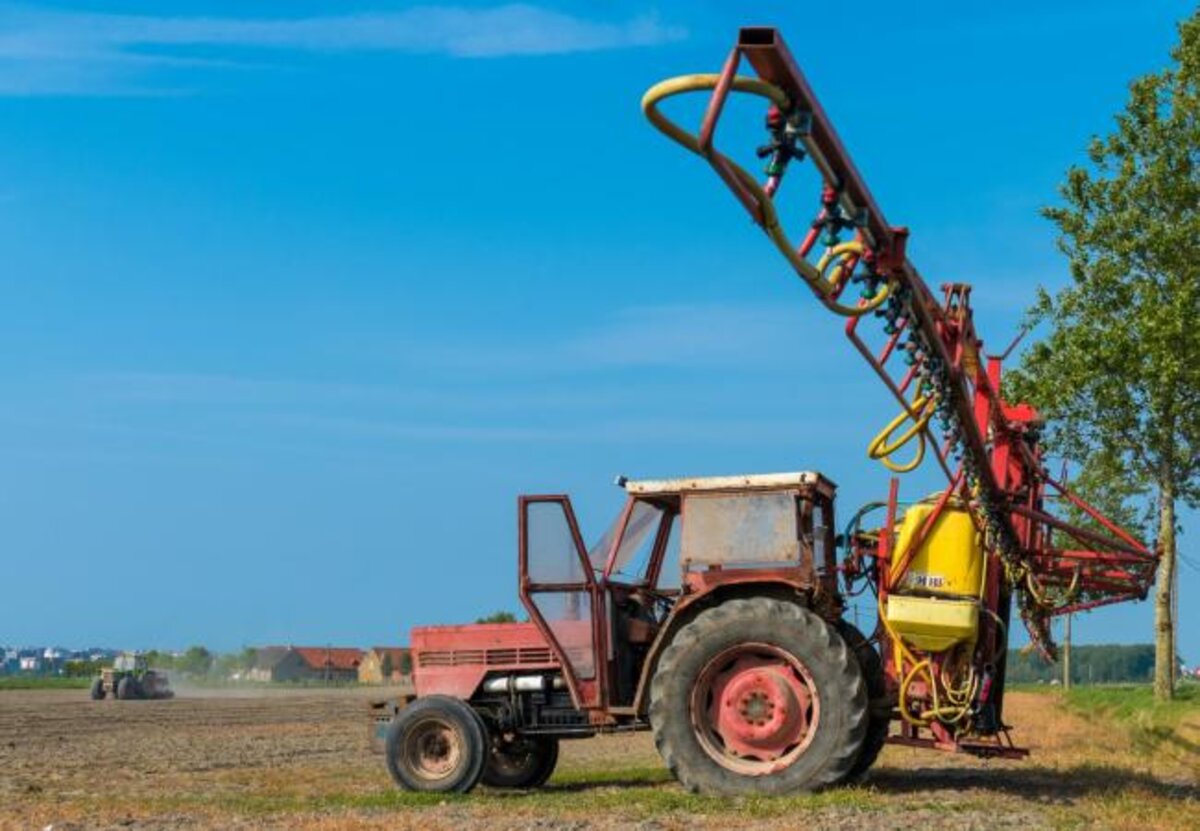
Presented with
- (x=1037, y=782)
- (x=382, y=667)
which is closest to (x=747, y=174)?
(x=1037, y=782)

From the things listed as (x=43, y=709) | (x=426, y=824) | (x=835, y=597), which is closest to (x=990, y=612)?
(x=835, y=597)

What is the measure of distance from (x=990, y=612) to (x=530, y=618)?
4.57m

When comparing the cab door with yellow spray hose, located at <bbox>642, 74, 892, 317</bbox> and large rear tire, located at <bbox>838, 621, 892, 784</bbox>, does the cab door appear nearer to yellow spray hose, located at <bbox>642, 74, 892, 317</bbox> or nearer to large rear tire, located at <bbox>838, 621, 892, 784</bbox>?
large rear tire, located at <bbox>838, 621, 892, 784</bbox>

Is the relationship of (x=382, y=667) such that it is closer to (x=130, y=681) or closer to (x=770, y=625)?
(x=130, y=681)

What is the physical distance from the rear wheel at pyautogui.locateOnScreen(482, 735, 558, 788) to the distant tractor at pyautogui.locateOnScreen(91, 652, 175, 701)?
50.8 m

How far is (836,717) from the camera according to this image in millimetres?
14227

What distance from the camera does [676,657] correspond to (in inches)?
579

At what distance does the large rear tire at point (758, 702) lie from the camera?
14250mm

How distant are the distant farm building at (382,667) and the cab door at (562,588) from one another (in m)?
93.7

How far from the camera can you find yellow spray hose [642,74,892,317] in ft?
28.8

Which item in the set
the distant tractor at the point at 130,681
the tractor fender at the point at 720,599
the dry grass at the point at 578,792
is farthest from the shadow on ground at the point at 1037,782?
the distant tractor at the point at 130,681

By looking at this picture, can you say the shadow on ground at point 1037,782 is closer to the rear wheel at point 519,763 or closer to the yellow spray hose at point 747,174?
the rear wheel at point 519,763

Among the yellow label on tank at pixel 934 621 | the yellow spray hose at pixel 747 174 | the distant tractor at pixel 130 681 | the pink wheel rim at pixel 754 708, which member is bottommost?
the distant tractor at pixel 130 681

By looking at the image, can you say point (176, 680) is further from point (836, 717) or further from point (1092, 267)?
point (836, 717)
